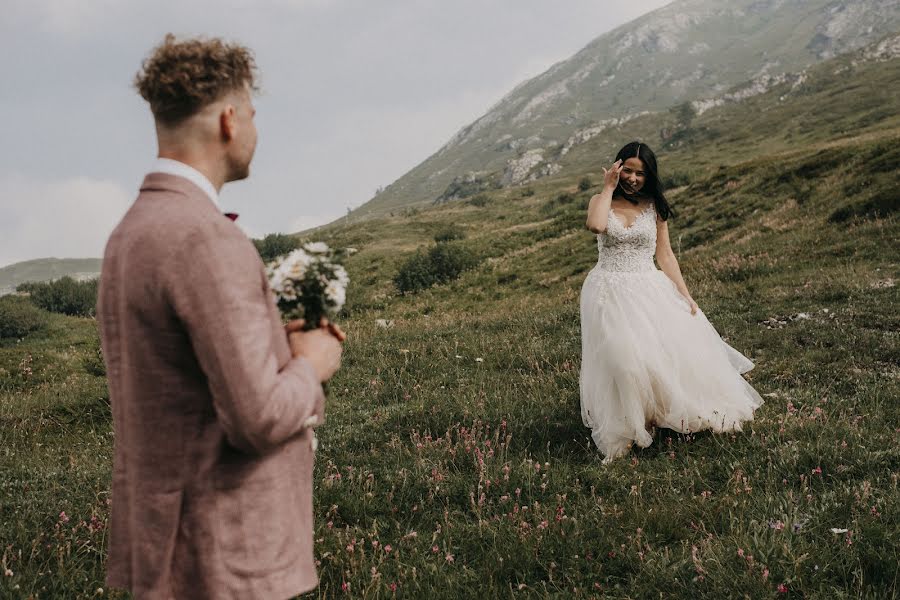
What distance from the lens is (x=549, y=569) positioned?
13.6ft

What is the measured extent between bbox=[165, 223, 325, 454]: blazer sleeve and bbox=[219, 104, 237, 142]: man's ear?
41 cm

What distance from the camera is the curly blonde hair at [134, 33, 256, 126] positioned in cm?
191

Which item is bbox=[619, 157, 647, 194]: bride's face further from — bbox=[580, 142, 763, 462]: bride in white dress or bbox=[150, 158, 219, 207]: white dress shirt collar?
bbox=[150, 158, 219, 207]: white dress shirt collar

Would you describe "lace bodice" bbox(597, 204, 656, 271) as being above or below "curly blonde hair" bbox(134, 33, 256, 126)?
below

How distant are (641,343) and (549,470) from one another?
6.21ft

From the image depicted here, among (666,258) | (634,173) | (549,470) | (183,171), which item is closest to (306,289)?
(183,171)

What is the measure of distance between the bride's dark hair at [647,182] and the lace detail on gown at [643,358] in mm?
162

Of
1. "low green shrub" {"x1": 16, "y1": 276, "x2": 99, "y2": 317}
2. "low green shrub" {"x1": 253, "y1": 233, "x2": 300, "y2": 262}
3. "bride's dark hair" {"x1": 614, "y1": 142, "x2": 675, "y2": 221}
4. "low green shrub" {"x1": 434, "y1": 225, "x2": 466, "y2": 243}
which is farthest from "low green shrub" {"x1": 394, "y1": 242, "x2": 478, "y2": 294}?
"low green shrub" {"x1": 253, "y1": 233, "x2": 300, "y2": 262}

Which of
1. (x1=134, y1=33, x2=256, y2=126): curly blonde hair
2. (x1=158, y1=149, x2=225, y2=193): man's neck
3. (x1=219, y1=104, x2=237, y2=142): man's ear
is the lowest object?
(x1=158, y1=149, x2=225, y2=193): man's neck

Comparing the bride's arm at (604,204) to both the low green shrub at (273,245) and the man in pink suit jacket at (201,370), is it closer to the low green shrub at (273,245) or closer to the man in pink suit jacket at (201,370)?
the man in pink suit jacket at (201,370)

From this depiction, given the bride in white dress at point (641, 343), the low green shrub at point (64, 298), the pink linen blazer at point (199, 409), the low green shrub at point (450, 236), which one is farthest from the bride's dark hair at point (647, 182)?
the low green shrub at point (450, 236)

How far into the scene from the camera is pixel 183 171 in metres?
1.98

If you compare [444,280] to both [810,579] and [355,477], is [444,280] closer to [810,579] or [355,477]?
[355,477]

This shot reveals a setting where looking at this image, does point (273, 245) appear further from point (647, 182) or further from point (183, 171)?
point (183, 171)
